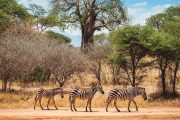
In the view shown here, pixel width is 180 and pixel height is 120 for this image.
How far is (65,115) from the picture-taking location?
24.9m

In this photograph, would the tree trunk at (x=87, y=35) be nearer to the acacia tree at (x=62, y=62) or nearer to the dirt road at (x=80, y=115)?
the acacia tree at (x=62, y=62)

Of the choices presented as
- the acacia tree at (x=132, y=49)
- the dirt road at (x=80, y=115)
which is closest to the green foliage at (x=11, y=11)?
the acacia tree at (x=132, y=49)

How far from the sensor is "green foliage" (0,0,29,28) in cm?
3934

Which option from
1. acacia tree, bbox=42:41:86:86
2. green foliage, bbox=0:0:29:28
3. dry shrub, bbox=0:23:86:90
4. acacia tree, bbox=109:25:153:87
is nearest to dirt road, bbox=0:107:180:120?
dry shrub, bbox=0:23:86:90

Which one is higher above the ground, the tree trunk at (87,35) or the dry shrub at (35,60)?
the tree trunk at (87,35)

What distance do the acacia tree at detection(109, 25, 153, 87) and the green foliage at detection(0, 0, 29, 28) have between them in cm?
870

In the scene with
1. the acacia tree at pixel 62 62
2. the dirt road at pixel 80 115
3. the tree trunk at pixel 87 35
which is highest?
the tree trunk at pixel 87 35

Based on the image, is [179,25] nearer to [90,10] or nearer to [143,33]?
[143,33]

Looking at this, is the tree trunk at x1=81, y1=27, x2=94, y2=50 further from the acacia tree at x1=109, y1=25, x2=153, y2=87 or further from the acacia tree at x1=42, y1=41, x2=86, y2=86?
the acacia tree at x1=109, y1=25, x2=153, y2=87

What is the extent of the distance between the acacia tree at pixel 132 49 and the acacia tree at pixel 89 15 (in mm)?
21603

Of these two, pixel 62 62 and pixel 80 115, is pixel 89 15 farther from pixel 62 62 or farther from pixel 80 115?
pixel 80 115

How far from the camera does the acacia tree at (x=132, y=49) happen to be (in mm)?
36469

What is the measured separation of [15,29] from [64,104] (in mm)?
23169

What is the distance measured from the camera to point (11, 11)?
156ft
